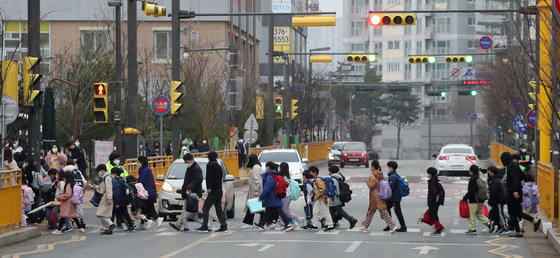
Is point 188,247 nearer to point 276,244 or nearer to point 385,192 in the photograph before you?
point 276,244

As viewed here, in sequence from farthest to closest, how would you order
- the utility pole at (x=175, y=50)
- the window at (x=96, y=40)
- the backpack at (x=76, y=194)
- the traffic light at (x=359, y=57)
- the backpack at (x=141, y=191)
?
the window at (x=96, y=40) → the traffic light at (x=359, y=57) → the utility pole at (x=175, y=50) → the backpack at (x=141, y=191) → the backpack at (x=76, y=194)

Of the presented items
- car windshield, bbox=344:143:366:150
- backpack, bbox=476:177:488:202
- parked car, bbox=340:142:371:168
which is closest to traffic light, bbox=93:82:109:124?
backpack, bbox=476:177:488:202

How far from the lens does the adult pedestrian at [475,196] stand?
65.9 ft

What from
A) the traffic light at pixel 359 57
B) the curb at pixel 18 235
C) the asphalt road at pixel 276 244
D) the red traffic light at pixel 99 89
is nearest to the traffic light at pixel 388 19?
the asphalt road at pixel 276 244

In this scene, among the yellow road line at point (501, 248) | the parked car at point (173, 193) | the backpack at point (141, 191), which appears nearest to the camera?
the yellow road line at point (501, 248)

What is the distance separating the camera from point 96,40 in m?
51.4

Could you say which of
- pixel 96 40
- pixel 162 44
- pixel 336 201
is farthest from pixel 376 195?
pixel 162 44

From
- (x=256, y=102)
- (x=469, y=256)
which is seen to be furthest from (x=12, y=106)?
(x=256, y=102)

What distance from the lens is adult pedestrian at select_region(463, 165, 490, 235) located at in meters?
20.1

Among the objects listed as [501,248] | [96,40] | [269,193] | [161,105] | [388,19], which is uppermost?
[96,40]

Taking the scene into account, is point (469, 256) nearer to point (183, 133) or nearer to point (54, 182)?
point (54, 182)

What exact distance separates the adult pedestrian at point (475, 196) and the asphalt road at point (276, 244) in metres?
0.37

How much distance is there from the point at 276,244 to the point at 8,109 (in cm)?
637

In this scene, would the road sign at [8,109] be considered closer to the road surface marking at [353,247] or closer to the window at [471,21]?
the road surface marking at [353,247]
